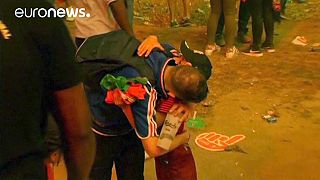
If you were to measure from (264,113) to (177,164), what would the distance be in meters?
1.14

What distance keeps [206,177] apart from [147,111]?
2.66 ft

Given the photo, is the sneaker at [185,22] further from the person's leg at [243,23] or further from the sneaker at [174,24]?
the person's leg at [243,23]

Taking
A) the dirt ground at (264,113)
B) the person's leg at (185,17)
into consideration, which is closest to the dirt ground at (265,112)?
the dirt ground at (264,113)

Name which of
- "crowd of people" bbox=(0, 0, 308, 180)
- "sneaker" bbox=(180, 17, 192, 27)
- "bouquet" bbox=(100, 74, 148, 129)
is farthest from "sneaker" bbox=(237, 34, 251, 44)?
"bouquet" bbox=(100, 74, 148, 129)

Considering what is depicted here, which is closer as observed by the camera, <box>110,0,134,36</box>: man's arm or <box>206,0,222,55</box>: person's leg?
<box>110,0,134,36</box>: man's arm

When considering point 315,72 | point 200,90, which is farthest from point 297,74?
point 200,90

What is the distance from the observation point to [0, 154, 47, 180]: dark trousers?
85 centimetres

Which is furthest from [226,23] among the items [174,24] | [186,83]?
[186,83]

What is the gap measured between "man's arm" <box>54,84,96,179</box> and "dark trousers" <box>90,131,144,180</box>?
0.72m

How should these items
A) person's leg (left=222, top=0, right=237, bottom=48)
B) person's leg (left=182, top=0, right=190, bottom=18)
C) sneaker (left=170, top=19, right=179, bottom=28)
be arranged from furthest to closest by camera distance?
person's leg (left=182, top=0, right=190, bottom=18) → sneaker (left=170, top=19, right=179, bottom=28) → person's leg (left=222, top=0, right=237, bottom=48)

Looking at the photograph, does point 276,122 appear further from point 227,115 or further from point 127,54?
point 127,54

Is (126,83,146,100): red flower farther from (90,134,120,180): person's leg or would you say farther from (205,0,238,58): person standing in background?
(205,0,238,58): person standing in background

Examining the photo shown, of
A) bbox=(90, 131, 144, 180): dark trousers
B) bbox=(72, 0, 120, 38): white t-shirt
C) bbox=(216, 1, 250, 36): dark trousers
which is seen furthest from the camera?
bbox=(216, 1, 250, 36): dark trousers

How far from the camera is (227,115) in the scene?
2.92 m
